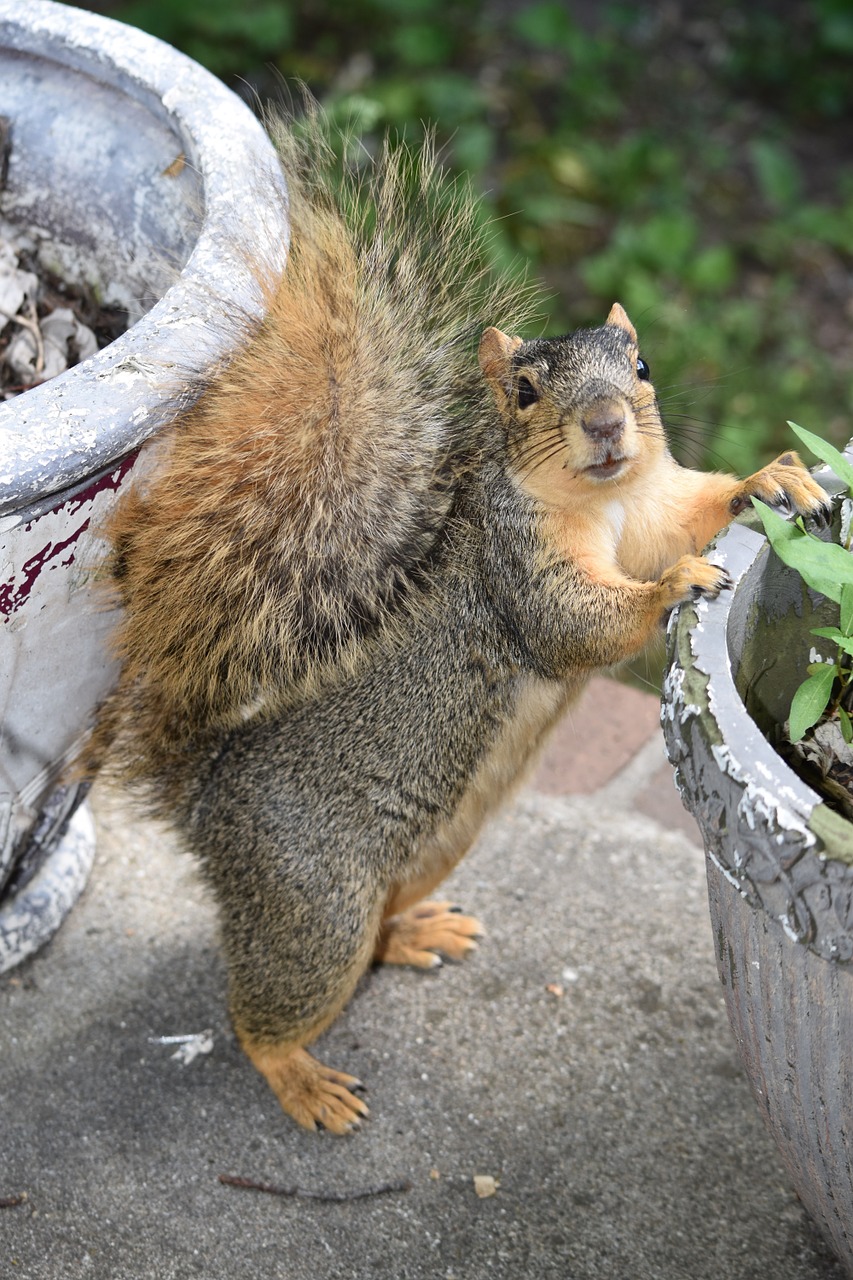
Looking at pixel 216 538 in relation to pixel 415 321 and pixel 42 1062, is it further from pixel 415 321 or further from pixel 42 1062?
pixel 42 1062

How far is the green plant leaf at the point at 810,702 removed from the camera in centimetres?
124

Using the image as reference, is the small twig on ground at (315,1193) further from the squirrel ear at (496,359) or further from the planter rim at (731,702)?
the squirrel ear at (496,359)

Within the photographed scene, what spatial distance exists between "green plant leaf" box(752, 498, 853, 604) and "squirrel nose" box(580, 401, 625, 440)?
27cm

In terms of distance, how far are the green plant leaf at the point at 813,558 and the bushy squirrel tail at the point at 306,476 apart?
19.2 inches

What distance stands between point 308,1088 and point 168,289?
99 cm

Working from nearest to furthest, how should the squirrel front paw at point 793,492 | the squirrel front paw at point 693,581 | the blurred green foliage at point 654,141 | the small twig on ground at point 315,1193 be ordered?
1. the squirrel front paw at point 693,581
2. the squirrel front paw at point 793,492
3. the small twig on ground at point 315,1193
4. the blurred green foliage at point 654,141

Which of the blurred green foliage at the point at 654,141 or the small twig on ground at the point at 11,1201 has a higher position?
the blurred green foliage at the point at 654,141

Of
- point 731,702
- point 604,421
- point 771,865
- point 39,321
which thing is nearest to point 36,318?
point 39,321

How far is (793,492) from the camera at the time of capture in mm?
1471

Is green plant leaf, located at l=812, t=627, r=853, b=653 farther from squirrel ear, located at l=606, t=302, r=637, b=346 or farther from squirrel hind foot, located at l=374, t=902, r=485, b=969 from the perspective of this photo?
squirrel hind foot, located at l=374, t=902, r=485, b=969

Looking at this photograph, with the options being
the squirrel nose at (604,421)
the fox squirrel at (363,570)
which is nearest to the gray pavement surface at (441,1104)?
the fox squirrel at (363,570)

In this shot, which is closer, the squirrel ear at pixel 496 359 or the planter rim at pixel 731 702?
the planter rim at pixel 731 702

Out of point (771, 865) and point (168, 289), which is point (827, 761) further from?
point (168, 289)

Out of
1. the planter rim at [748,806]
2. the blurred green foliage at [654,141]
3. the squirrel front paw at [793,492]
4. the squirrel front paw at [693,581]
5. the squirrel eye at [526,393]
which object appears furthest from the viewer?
the blurred green foliage at [654,141]
